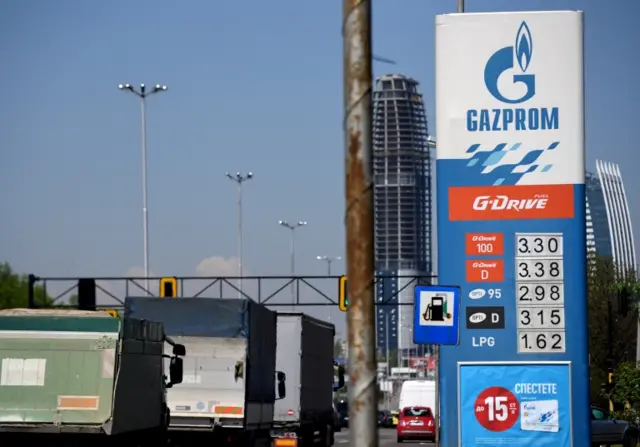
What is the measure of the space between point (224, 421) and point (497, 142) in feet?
28.1

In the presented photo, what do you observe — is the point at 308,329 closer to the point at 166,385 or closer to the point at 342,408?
the point at 166,385

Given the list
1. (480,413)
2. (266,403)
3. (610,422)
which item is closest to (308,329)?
(266,403)

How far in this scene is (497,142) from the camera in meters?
21.3

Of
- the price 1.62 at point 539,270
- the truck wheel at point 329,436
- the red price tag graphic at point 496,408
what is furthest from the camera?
the truck wheel at point 329,436

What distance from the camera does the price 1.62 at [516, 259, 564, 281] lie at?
69.4 ft

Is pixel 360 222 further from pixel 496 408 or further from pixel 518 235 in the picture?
pixel 496 408

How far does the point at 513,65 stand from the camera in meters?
21.4

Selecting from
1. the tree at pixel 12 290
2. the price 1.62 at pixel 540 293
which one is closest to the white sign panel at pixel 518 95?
the price 1.62 at pixel 540 293

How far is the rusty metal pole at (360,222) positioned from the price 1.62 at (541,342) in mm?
11942

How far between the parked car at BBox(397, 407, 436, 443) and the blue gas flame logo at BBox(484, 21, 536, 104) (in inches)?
1570

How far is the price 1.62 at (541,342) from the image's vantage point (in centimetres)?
2117

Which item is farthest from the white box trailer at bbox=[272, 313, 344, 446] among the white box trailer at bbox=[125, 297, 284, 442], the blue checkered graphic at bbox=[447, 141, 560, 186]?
the blue checkered graphic at bbox=[447, 141, 560, 186]

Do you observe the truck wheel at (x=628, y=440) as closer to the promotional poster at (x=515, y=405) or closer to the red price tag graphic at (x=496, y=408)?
the promotional poster at (x=515, y=405)

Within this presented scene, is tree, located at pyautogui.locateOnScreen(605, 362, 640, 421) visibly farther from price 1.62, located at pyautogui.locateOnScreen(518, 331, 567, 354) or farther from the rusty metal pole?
the rusty metal pole
